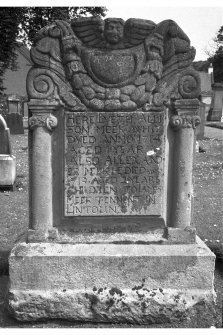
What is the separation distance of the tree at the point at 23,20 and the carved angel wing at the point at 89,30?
580 inches

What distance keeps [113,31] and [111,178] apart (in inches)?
51.0

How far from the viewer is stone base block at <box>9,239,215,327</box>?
3273 millimetres

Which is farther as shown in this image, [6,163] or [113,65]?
[6,163]

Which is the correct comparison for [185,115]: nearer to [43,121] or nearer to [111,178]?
[111,178]

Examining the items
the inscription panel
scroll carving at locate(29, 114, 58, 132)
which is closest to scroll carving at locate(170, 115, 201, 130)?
the inscription panel

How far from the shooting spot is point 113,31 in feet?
10.6

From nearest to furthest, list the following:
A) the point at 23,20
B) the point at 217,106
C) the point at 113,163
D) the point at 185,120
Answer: the point at 185,120 < the point at 113,163 < the point at 23,20 < the point at 217,106

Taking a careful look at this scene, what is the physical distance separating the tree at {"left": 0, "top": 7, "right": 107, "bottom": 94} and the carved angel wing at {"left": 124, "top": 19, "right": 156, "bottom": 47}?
14.8 meters

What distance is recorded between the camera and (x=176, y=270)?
3.34 metres

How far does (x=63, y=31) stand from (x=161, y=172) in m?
1.52

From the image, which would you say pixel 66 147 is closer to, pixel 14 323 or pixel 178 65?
pixel 178 65

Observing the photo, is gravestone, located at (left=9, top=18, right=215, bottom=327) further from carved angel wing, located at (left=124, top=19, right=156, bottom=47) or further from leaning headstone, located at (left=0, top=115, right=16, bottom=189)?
leaning headstone, located at (left=0, top=115, right=16, bottom=189)

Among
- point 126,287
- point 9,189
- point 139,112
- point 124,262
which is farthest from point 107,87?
point 9,189

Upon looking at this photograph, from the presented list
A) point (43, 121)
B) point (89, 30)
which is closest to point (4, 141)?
point (43, 121)
